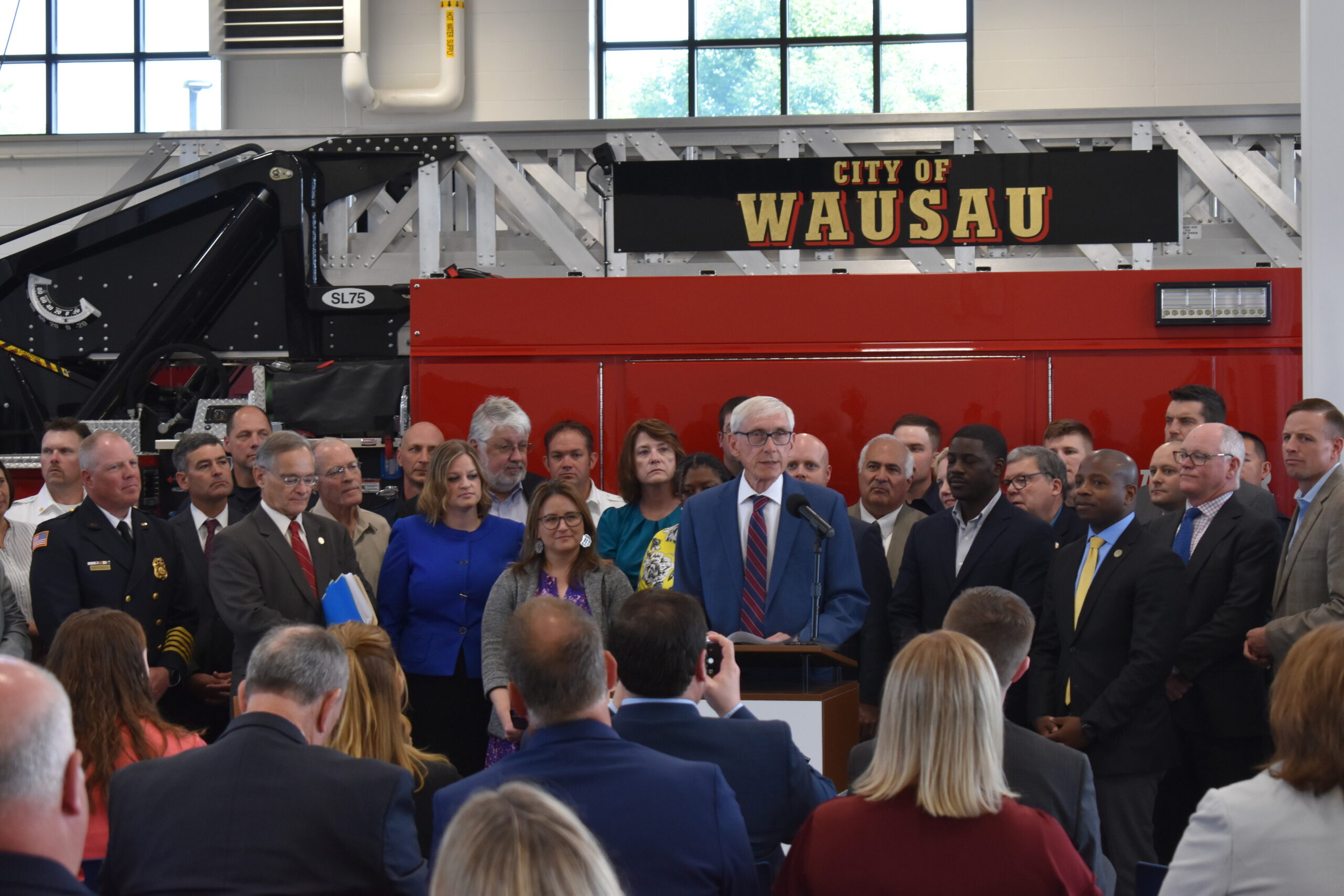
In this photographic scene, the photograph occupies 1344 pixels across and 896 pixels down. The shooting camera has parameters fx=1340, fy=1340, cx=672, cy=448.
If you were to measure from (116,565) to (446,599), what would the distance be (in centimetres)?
128

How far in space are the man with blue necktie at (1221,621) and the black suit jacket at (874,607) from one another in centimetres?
108

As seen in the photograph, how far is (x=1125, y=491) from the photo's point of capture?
485 centimetres

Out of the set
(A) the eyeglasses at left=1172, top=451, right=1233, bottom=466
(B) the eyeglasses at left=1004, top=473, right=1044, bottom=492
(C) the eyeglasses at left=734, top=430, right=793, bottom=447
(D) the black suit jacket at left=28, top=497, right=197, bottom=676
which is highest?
(C) the eyeglasses at left=734, top=430, right=793, bottom=447

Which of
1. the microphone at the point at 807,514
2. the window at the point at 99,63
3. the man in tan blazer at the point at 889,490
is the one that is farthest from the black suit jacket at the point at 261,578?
the window at the point at 99,63

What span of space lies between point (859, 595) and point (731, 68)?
954cm

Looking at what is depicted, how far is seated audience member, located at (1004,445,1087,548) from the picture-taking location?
5.57 metres

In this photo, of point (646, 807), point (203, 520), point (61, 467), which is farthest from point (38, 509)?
point (646, 807)

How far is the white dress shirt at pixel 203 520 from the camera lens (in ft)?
19.5

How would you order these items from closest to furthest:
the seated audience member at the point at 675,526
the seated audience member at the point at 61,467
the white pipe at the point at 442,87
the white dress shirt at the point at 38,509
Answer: the seated audience member at the point at 675,526 < the seated audience member at the point at 61,467 < the white dress shirt at the point at 38,509 < the white pipe at the point at 442,87

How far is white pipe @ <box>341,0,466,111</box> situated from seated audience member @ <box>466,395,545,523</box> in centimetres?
702

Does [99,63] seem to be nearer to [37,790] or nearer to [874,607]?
[874,607]

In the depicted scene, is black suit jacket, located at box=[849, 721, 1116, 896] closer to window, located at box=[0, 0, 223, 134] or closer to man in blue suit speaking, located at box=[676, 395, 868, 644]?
man in blue suit speaking, located at box=[676, 395, 868, 644]

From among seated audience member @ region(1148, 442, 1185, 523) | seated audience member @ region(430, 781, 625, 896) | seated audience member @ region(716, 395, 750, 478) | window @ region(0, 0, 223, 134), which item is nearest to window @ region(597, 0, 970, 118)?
window @ region(0, 0, 223, 134)

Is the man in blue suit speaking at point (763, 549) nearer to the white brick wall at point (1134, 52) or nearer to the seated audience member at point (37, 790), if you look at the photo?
the seated audience member at point (37, 790)
